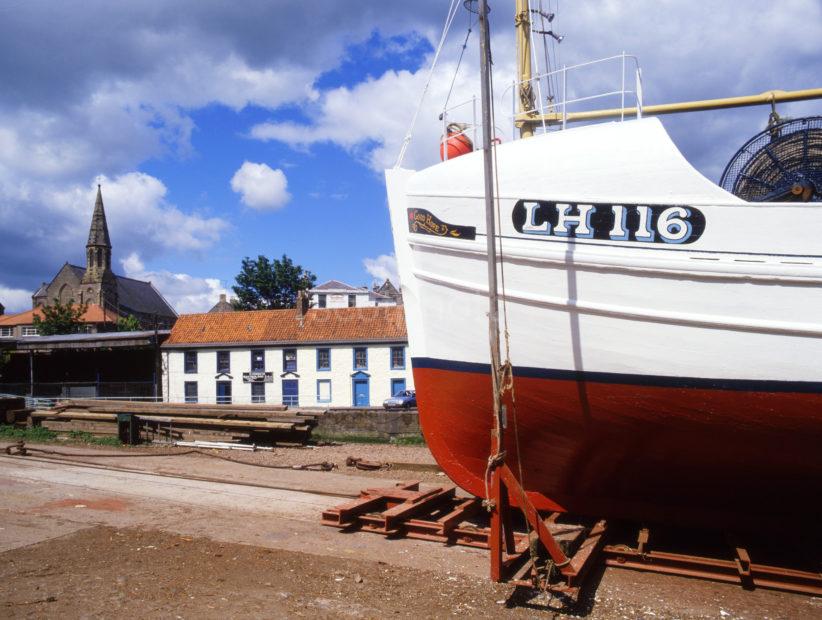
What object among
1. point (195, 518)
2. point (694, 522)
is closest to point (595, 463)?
→ point (694, 522)

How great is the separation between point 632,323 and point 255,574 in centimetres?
378

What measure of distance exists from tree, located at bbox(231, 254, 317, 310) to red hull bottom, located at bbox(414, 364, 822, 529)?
5085cm

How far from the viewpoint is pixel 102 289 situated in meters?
72.4

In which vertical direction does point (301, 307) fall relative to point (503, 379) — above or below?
above

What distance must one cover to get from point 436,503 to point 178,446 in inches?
351

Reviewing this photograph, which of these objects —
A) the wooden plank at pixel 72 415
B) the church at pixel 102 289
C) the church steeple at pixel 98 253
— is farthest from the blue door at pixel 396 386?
the church steeple at pixel 98 253

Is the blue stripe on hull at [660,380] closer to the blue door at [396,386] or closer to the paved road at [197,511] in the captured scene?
the paved road at [197,511]

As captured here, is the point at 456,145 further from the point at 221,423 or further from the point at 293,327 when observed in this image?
the point at 293,327

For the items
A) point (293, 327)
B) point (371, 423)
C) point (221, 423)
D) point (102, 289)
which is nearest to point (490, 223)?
point (221, 423)

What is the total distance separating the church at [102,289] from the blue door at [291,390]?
4649cm

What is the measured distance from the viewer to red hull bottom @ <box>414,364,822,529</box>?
5141 mm

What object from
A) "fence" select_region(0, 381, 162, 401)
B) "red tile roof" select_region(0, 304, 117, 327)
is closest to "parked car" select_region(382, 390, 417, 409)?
"fence" select_region(0, 381, 162, 401)

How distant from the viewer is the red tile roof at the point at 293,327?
2956 cm

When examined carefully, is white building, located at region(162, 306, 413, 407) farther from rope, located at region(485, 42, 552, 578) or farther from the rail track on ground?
rope, located at region(485, 42, 552, 578)
